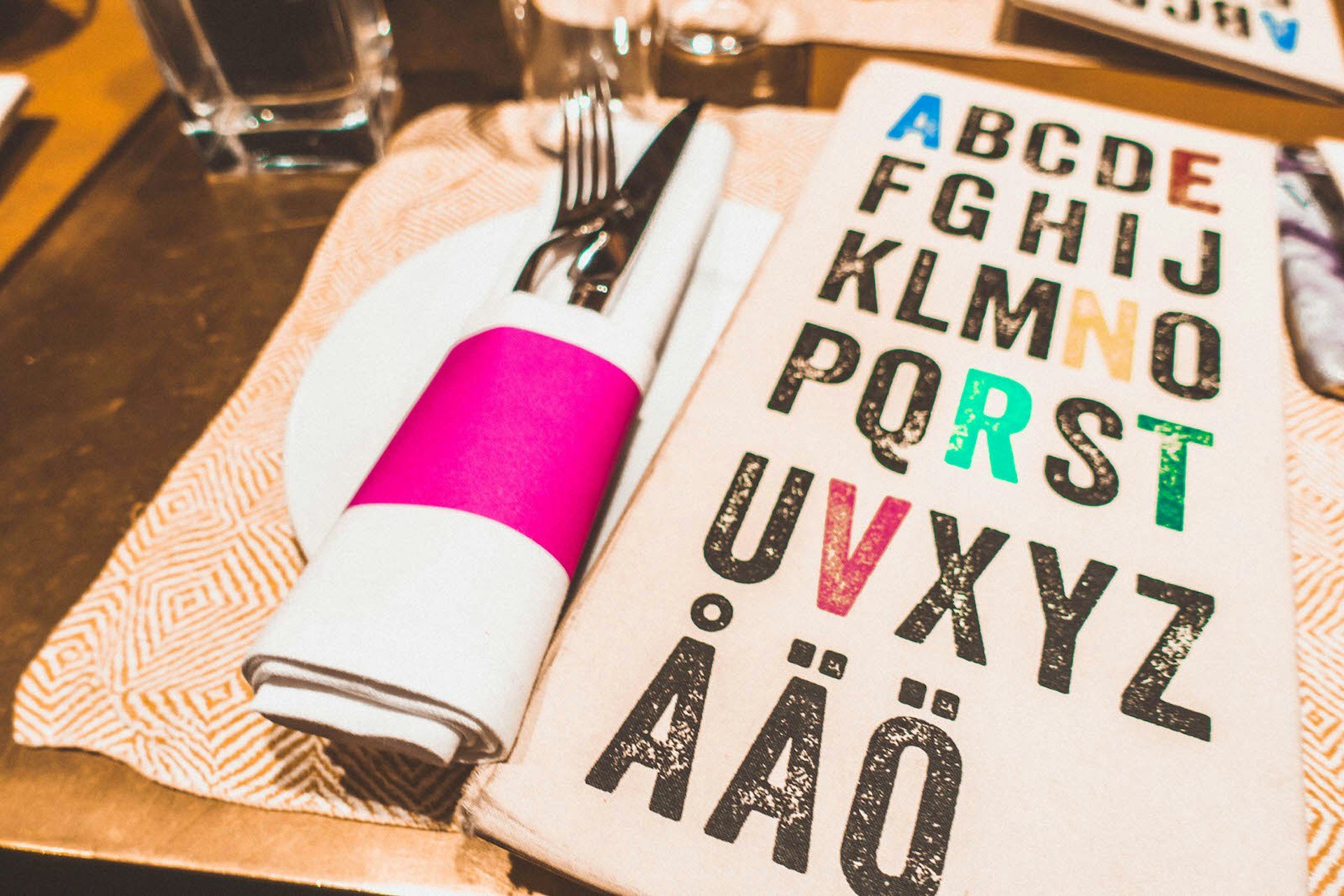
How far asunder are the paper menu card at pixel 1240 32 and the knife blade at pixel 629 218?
0.32 meters

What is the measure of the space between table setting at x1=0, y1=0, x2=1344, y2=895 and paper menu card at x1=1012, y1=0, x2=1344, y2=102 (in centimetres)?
17

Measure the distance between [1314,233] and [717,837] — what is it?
18.3 inches

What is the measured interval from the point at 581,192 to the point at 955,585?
10.1 inches

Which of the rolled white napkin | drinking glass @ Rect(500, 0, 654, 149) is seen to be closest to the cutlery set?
the rolled white napkin

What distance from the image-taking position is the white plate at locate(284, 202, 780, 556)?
0.99ft

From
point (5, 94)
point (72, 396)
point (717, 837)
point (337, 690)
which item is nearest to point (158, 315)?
point (72, 396)

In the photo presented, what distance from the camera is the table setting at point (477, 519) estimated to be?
227mm

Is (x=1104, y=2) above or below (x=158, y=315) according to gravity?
above

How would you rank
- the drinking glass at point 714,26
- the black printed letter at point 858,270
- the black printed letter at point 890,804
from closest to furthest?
the black printed letter at point 890,804 → the black printed letter at point 858,270 → the drinking glass at point 714,26

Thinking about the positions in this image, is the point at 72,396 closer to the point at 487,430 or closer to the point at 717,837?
the point at 487,430

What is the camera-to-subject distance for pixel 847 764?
0.74 feet

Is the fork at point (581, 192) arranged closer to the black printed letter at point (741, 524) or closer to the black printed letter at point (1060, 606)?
the black printed letter at point (741, 524)

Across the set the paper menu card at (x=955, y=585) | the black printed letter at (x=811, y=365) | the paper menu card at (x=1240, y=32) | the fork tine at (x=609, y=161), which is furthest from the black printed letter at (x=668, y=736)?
the paper menu card at (x=1240, y=32)

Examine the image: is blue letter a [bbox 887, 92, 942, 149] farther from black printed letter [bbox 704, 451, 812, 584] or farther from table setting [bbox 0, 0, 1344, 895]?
black printed letter [bbox 704, 451, 812, 584]
